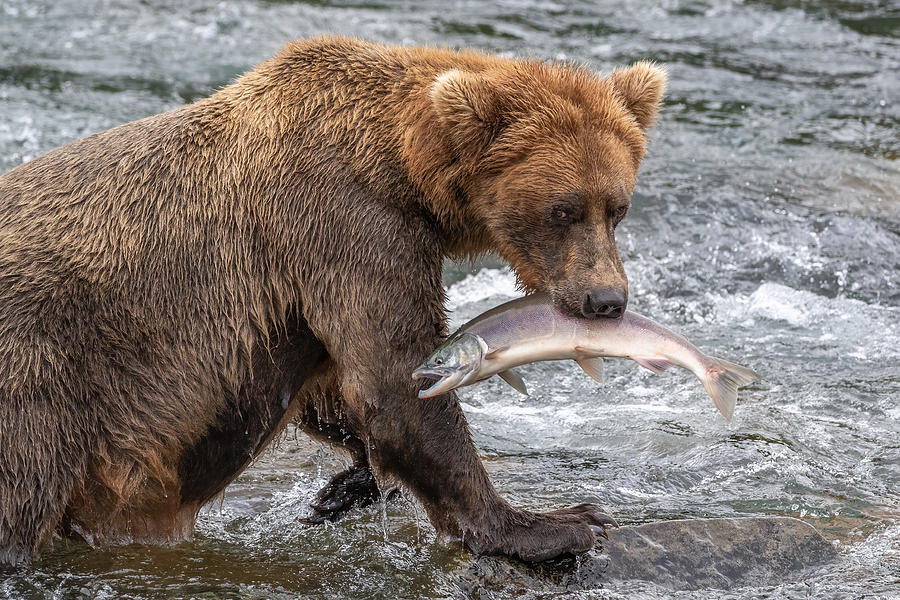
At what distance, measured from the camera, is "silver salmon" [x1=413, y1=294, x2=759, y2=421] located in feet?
14.3

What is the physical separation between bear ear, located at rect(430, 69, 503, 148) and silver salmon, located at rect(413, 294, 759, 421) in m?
0.65

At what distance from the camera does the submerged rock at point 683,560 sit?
475 centimetres

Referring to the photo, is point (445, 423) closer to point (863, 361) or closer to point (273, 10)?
point (863, 361)

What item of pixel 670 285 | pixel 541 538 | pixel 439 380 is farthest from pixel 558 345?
pixel 670 285

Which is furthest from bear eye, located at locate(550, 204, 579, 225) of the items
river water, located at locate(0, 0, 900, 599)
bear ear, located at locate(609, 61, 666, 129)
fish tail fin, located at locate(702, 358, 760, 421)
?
river water, located at locate(0, 0, 900, 599)

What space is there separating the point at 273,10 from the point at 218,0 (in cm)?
76

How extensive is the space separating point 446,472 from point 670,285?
3.78 m

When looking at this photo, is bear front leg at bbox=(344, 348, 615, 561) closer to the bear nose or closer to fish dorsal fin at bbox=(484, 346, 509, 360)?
fish dorsal fin at bbox=(484, 346, 509, 360)

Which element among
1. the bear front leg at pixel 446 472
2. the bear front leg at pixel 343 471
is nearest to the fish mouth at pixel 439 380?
the bear front leg at pixel 446 472

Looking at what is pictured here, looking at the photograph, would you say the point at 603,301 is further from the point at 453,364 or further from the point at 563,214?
the point at 453,364

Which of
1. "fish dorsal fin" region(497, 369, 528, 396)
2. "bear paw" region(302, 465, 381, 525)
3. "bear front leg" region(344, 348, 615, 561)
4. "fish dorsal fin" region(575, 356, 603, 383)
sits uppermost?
"fish dorsal fin" region(575, 356, 603, 383)

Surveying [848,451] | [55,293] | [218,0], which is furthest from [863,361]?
[218,0]

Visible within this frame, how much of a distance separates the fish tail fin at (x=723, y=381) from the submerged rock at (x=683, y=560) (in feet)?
2.51

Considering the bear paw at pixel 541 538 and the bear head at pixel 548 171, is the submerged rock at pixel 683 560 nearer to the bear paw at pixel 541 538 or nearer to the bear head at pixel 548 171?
the bear paw at pixel 541 538
